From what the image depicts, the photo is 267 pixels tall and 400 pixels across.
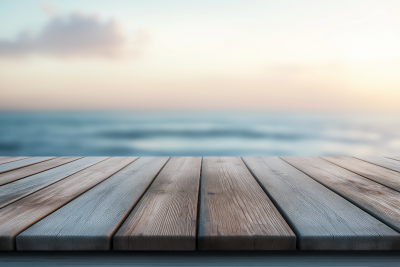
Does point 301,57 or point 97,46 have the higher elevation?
point 97,46

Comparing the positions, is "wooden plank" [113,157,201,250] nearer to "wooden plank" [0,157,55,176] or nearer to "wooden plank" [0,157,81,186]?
"wooden plank" [0,157,81,186]

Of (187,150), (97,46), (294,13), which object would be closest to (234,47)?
(294,13)

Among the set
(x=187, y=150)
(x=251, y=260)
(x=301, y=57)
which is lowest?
(x=187, y=150)

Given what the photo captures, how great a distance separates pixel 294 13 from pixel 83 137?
8.53m

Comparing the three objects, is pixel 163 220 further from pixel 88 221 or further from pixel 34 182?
pixel 34 182

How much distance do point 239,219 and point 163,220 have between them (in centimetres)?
17

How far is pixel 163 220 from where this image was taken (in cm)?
55

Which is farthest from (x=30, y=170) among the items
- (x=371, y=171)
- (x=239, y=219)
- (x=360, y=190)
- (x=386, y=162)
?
(x=386, y=162)

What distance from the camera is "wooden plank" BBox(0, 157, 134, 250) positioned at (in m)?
0.50

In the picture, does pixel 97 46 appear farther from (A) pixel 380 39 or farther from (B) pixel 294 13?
(A) pixel 380 39

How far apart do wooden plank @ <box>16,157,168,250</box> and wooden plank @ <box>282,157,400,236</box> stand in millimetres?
589

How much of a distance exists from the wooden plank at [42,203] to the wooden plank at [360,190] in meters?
0.77

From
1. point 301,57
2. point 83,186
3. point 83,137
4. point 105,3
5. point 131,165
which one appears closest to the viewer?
point 83,186

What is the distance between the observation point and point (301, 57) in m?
7.58
